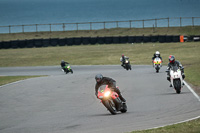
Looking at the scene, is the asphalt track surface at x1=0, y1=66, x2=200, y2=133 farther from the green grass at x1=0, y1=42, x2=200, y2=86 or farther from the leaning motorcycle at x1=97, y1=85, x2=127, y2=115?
the green grass at x1=0, y1=42, x2=200, y2=86

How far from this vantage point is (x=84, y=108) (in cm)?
1511

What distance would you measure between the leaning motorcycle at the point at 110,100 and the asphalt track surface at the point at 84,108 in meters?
0.22

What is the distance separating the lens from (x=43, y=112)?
14.7 m

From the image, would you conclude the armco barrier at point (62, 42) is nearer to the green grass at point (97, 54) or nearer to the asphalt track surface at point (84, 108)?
the green grass at point (97, 54)

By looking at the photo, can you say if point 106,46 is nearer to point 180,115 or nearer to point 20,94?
point 20,94

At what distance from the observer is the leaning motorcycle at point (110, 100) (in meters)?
12.7

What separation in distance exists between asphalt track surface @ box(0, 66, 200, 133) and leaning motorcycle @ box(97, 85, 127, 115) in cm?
22

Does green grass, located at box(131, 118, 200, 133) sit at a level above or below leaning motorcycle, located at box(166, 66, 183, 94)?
below

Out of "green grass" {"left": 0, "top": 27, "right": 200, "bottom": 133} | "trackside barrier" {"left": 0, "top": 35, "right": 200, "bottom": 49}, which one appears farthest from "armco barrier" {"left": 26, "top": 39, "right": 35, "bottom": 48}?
"green grass" {"left": 0, "top": 27, "right": 200, "bottom": 133}

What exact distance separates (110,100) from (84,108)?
7.50 ft

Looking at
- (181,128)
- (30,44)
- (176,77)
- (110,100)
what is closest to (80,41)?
(30,44)

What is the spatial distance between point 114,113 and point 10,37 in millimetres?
56541

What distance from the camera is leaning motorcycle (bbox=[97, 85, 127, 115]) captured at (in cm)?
1272

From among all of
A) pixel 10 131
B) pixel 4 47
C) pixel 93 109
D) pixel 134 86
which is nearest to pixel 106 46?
pixel 4 47
